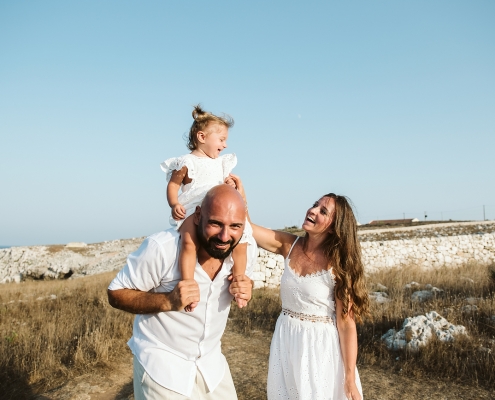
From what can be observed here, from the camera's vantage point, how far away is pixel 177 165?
136 inches

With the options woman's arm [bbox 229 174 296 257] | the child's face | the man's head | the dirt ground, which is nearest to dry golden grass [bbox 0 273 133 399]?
the dirt ground

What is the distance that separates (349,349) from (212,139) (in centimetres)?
217

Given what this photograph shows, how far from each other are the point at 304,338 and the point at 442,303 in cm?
618

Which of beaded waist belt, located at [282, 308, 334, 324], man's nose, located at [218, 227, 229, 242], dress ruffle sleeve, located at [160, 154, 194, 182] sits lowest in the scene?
beaded waist belt, located at [282, 308, 334, 324]

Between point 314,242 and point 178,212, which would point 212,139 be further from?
point 314,242

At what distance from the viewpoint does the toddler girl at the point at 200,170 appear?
295 centimetres

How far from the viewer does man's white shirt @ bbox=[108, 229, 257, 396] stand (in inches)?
92.0

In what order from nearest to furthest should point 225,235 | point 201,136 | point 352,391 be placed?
point 225,235 < point 352,391 < point 201,136

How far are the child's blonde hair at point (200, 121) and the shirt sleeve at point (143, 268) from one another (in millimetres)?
1592

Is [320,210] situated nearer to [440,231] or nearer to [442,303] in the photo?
[442,303]

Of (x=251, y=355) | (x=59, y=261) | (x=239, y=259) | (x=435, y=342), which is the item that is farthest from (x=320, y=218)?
(x=59, y=261)

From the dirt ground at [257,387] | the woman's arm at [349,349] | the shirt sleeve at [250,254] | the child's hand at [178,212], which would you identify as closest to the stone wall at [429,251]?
the dirt ground at [257,387]

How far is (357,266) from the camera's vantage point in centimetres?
321

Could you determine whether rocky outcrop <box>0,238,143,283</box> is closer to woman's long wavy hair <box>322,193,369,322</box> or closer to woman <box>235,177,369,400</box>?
woman <box>235,177,369,400</box>
